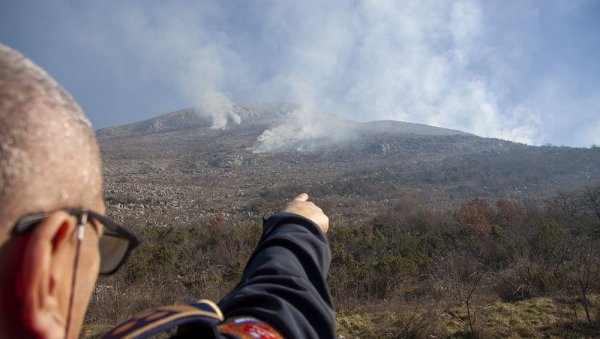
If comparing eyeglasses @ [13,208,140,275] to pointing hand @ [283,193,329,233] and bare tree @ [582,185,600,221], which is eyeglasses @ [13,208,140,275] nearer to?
pointing hand @ [283,193,329,233]

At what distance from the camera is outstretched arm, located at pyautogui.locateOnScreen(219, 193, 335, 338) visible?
959 millimetres

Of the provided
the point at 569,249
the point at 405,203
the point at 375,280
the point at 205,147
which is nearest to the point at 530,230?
the point at 569,249

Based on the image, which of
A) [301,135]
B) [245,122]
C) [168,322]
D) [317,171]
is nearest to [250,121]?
[245,122]

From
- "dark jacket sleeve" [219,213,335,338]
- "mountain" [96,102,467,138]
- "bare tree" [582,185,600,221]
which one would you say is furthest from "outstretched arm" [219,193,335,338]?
"mountain" [96,102,467,138]

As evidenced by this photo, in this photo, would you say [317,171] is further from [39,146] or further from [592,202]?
[39,146]

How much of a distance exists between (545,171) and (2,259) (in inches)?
1310

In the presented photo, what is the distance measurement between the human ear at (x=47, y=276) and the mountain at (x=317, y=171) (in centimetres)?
1418

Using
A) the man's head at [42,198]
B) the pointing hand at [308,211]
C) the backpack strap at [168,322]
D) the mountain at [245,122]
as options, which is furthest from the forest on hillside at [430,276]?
the mountain at [245,122]

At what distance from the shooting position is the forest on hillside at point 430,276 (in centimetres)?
413

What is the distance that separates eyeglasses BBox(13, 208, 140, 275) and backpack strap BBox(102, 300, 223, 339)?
125 mm

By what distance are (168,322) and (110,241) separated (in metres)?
0.20

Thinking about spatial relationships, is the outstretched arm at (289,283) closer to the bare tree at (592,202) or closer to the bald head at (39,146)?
the bald head at (39,146)

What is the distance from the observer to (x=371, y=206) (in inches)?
736

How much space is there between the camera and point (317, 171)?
3353 centimetres
